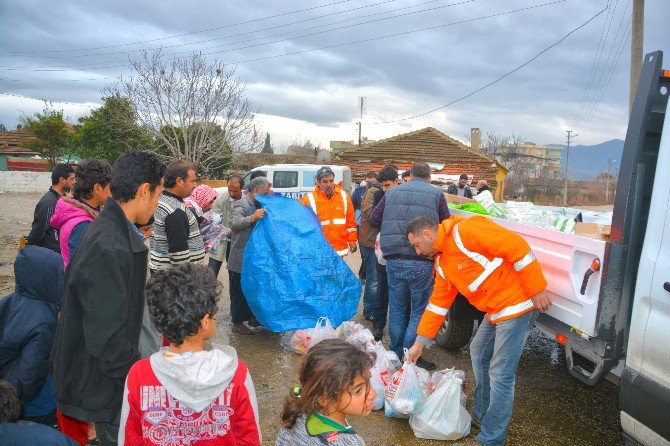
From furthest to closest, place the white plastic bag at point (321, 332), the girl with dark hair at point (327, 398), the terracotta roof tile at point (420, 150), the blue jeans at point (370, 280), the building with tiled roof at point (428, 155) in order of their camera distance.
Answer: the terracotta roof tile at point (420, 150) → the building with tiled roof at point (428, 155) → the blue jeans at point (370, 280) → the white plastic bag at point (321, 332) → the girl with dark hair at point (327, 398)

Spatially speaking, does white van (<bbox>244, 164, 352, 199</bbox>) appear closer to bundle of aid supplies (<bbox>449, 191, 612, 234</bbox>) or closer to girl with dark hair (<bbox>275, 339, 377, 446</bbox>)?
bundle of aid supplies (<bbox>449, 191, 612, 234</bbox>)

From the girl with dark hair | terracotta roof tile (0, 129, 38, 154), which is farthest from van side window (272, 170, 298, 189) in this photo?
terracotta roof tile (0, 129, 38, 154)

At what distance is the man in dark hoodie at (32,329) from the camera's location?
7.44 feet

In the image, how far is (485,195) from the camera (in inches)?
187

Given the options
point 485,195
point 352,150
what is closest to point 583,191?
point 352,150

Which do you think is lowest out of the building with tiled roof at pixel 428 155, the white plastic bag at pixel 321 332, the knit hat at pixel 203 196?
the white plastic bag at pixel 321 332

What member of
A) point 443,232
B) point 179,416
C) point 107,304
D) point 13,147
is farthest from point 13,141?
point 179,416

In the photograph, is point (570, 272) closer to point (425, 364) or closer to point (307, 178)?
point (425, 364)

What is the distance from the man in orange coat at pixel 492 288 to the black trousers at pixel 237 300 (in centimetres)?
257

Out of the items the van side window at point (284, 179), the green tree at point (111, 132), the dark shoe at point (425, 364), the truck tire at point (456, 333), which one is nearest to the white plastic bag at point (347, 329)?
the dark shoe at point (425, 364)

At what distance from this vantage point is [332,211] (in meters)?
5.68

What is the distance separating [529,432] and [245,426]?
263 cm

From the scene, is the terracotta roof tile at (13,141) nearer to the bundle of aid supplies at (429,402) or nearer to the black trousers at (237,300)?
the black trousers at (237,300)

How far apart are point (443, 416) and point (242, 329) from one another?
271cm
